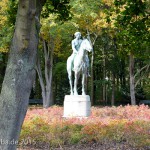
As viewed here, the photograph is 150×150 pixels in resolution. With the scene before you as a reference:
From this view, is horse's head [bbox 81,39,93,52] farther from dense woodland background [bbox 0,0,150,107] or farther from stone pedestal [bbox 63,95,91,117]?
stone pedestal [bbox 63,95,91,117]

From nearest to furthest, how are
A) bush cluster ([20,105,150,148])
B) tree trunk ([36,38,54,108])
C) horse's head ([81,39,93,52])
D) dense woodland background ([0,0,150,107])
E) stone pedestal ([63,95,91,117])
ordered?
dense woodland background ([0,0,150,107])
bush cluster ([20,105,150,148])
horse's head ([81,39,93,52])
stone pedestal ([63,95,91,117])
tree trunk ([36,38,54,108])

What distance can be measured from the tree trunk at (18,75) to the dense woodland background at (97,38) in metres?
2.88

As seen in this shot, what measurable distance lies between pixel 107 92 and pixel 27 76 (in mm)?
35647

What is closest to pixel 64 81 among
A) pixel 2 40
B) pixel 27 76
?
pixel 2 40

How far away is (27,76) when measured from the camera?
17.5ft

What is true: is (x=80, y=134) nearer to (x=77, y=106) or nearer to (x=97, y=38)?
(x=77, y=106)

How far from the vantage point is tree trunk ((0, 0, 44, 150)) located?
5.16 metres

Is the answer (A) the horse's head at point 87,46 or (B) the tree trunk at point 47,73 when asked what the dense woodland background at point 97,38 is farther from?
(A) the horse's head at point 87,46

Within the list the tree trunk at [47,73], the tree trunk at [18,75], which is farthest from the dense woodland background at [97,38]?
the tree trunk at [18,75]

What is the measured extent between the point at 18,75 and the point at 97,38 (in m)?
29.0

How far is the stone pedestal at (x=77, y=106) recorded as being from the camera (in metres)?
17.0

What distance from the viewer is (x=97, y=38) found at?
1330 inches

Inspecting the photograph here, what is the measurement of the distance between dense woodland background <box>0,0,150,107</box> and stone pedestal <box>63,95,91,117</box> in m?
3.19

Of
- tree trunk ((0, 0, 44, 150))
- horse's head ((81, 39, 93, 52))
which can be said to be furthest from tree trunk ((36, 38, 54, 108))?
tree trunk ((0, 0, 44, 150))
